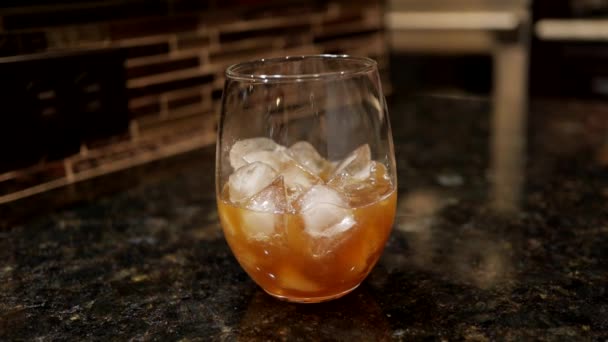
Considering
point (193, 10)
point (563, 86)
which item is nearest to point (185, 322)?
point (193, 10)

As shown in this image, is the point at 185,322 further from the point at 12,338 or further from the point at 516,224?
the point at 516,224

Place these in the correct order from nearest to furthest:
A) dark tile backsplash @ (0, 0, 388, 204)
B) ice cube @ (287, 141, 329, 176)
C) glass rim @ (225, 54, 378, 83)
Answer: glass rim @ (225, 54, 378, 83)
ice cube @ (287, 141, 329, 176)
dark tile backsplash @ (0, 0, 388, 204)

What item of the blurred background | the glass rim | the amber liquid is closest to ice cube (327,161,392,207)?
the amber liquid

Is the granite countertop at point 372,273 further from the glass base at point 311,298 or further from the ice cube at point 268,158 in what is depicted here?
the ice cube at point 268,158

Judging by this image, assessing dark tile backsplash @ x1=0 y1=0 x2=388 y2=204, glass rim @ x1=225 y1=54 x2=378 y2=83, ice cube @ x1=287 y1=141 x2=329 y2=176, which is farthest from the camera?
dark tile backsplash @ x1=0 y1=0 x2=388 y2=204

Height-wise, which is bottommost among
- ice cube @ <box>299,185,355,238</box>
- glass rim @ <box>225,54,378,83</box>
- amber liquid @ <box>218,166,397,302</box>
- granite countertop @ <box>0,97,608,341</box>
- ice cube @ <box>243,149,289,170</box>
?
granite countertop @ <box>0,97,608,341</box>

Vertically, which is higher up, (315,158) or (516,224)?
(315,158)

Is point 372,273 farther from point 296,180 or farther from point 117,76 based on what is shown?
point 117,76

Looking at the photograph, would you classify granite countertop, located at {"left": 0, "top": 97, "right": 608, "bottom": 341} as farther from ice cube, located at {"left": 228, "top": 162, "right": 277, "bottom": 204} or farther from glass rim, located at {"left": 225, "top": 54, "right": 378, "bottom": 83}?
Answer: glass rim, located at {"left": 225, "top": 54, "right": 378, "bottom": 83}
